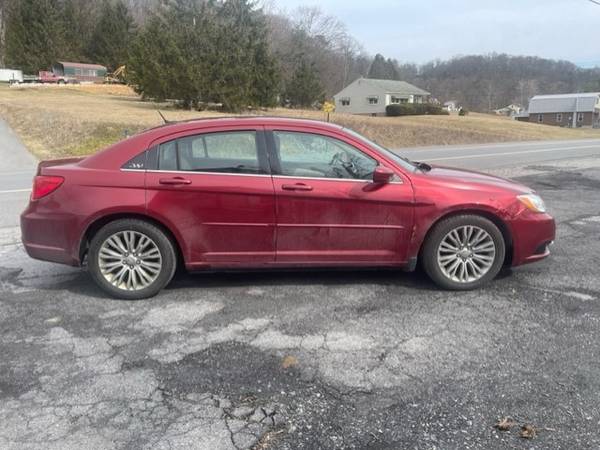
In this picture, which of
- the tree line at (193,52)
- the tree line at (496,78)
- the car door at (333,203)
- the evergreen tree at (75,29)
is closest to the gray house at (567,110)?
the tree line at (496,78)

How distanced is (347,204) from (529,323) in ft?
5.68

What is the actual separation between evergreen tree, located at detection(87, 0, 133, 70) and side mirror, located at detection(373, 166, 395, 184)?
6162 cm

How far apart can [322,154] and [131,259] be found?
191 centimetres

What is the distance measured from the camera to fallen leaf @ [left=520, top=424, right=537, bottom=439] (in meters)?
2.79

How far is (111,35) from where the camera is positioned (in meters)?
63.9

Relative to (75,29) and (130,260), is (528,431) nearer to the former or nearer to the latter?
(130,260)

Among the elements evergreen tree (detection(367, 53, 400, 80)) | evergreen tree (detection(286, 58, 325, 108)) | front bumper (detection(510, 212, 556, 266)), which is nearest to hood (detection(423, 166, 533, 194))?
front bumper (detection(510, 212, 556, 266))

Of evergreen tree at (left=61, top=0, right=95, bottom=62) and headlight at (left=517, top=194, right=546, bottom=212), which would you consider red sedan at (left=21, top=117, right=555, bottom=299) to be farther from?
evergreen tree at (left=61, top=0, right=95, bottom=62)

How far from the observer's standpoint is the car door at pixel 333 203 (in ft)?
15.3

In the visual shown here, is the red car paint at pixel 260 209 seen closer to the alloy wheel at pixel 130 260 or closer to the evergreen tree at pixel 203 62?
the alloy wheel at pixel 130 260

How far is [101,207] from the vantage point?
4.58 m

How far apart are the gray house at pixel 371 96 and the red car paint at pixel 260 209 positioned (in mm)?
73753

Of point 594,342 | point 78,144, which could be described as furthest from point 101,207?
point 78,144

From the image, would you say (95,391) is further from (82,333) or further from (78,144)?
(78,144)
